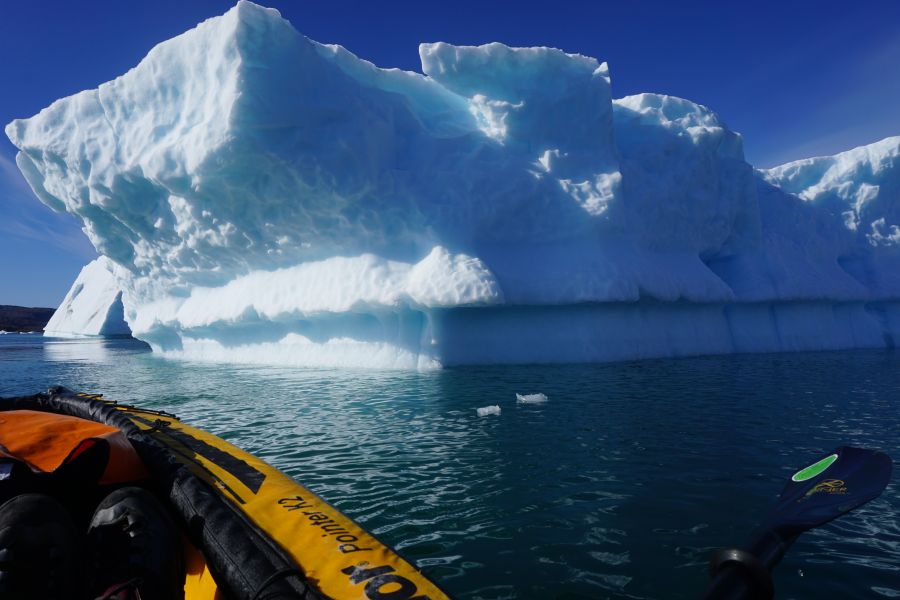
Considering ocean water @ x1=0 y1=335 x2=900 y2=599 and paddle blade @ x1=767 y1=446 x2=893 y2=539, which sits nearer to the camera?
paddle blade @ x1=767 y1=446 x2=893 y2=539

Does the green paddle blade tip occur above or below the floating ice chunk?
above

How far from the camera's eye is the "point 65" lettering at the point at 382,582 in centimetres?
181

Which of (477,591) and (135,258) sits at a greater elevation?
(135,258)

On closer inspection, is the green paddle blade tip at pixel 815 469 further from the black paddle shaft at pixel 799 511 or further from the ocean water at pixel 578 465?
the ocean water at pixel 578 465

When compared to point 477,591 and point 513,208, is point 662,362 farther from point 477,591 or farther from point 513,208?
point 477,591

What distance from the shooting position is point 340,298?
12570mm

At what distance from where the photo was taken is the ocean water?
9.46 ft

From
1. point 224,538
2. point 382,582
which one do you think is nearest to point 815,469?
point 382,582

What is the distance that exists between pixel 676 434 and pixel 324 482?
3.62 meters

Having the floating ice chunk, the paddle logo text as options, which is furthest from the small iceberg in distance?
the paddle logo text

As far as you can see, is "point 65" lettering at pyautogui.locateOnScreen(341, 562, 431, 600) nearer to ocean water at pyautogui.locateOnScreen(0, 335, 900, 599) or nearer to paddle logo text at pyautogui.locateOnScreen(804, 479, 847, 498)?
ocean water at pyautogui.locateOnScreen(0, 335, 900, 599)

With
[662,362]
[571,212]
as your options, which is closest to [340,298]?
[571,212]

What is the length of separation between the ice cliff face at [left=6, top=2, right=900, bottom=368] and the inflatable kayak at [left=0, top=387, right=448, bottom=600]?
27.7ft

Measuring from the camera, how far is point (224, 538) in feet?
7.08
